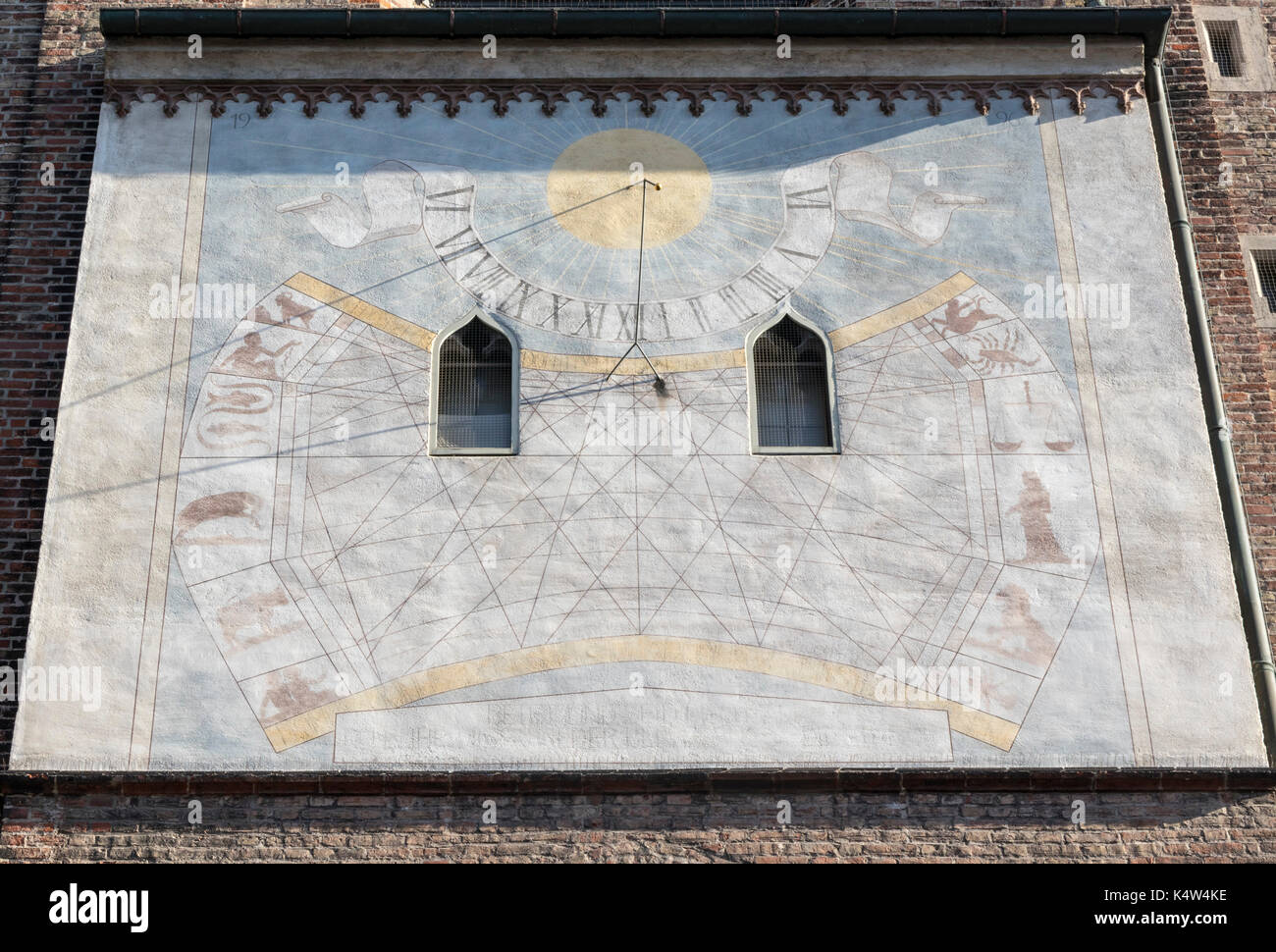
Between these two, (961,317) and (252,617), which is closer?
(252,617)

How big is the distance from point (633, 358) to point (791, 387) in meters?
1.06

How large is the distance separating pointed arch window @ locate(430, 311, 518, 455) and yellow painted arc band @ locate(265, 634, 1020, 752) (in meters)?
1.42

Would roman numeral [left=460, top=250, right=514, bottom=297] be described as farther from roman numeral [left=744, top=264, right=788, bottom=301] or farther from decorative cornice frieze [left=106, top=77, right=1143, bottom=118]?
roman numeral [left=744, top=264, right=788, bottom=301]

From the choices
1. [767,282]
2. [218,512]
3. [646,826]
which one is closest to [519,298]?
[767,282]

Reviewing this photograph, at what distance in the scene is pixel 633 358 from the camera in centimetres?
1070

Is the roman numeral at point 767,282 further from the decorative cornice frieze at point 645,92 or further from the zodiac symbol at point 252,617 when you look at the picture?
the zodiac symbol at point 252,617

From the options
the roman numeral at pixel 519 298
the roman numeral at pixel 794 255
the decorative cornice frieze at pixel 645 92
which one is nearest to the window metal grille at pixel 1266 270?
the decorative cornice frieze at pixel 645 92

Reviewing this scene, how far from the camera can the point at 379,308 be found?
35.6 feet

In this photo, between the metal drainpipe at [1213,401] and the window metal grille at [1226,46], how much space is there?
83 centimetres

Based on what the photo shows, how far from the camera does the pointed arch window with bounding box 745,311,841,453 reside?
1055 centimetres

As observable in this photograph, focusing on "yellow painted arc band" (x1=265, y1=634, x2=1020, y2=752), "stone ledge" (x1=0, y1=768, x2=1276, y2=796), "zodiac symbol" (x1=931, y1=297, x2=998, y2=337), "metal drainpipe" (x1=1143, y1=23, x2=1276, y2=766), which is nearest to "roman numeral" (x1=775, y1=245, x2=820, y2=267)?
"zodiac symbol" (x1=931, y1=297, x2=998, y2=337)

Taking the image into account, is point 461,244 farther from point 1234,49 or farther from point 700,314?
point 1234,49

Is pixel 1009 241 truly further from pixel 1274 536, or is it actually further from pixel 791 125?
pixel 1274 536

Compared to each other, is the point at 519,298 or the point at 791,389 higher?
the point at 519,298
